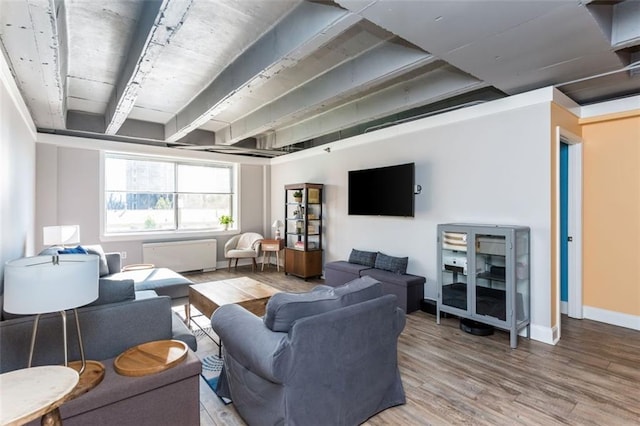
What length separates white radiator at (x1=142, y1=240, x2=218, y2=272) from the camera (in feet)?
19.6

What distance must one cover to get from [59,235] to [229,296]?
2607mm

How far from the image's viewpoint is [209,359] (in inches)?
113

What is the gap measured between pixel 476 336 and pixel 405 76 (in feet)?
9.78

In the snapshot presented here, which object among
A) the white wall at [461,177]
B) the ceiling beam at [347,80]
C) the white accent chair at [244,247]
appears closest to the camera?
the ceiling beam at [347,80]

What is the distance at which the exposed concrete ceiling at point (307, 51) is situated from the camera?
80.8 inches

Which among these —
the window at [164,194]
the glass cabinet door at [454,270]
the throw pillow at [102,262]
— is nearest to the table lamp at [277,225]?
the window at [164,194]

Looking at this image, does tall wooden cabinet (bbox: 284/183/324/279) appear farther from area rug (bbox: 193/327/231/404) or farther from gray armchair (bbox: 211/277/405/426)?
gray armchair (bbox: 211/277/405/426)

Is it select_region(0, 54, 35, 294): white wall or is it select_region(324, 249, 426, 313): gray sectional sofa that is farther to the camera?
select_region(324, 249, 426, 313): gray sectional sofa

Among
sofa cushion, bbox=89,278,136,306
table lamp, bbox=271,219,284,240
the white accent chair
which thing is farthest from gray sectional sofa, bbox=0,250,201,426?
table lamp, bbox=271,219,284,240

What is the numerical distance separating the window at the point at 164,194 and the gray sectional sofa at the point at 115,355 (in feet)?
15.0

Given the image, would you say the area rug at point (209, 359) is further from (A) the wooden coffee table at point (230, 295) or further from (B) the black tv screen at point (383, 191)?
(B) the black tv screen at point (383, 191)

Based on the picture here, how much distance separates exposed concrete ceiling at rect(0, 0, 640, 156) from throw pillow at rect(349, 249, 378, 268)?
6.54 ft

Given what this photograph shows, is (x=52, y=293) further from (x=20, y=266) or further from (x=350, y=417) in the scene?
(x=350, y=417)

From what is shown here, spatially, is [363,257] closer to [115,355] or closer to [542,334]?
[542,334]
